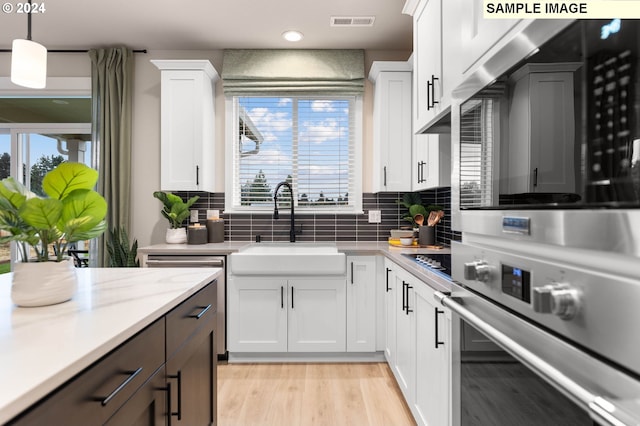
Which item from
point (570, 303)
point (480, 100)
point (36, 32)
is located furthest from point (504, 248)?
point (36, 32)

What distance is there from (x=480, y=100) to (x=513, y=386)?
31.4 inches

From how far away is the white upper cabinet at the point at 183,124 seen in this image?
312 centimetres

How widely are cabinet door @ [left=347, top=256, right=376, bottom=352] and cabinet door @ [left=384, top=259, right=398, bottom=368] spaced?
12 cm

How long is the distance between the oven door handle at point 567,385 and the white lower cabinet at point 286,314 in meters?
1.89

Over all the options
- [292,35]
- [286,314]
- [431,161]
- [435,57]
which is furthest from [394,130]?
[286,314]

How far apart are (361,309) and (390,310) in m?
0.31

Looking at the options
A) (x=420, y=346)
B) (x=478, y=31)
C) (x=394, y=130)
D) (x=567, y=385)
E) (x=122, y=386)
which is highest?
(x=394, y=130)

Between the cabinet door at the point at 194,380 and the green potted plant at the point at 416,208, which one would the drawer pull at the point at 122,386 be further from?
the green potted plant at the point at 416,208

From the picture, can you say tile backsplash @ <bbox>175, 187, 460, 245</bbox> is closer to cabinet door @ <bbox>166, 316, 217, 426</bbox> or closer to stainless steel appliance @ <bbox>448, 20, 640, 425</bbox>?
cabinet door @ <bbox>166, 316, 217, 426</bbox>

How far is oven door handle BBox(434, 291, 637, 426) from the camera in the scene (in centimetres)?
55

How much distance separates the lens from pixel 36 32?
3141 mm

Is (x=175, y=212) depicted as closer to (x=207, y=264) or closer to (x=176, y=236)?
(x=176, y=236)

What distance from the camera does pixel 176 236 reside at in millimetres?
3215

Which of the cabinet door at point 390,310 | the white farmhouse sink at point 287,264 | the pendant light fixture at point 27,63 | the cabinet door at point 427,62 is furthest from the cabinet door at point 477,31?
the white farmhouse sink at point 287,264
